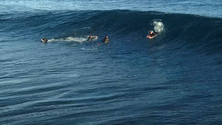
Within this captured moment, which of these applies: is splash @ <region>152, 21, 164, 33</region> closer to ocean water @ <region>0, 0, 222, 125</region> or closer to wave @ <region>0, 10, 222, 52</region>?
wave @ <region>0, 10, 222, 52</region>

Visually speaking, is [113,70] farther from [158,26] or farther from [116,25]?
[116,25]

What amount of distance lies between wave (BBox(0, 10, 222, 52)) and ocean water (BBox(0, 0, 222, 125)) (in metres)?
0.09

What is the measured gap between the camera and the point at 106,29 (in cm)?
3859

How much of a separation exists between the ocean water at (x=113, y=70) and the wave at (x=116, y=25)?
92 mm

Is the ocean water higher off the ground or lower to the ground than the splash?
lower

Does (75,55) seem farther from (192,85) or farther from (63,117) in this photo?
(63,117)

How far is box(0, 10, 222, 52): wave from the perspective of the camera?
3166 centimetres

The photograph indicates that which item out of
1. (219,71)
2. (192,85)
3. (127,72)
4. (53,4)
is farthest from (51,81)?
(53,4)

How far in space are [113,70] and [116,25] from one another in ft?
51.8

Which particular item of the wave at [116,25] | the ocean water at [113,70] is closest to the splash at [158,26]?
the wave at [116,25]

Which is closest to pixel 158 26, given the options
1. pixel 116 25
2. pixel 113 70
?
pixel 116 25

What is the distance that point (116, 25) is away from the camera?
Result: 38844 millimetres

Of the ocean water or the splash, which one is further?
the splash

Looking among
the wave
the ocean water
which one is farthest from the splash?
the ocean water
